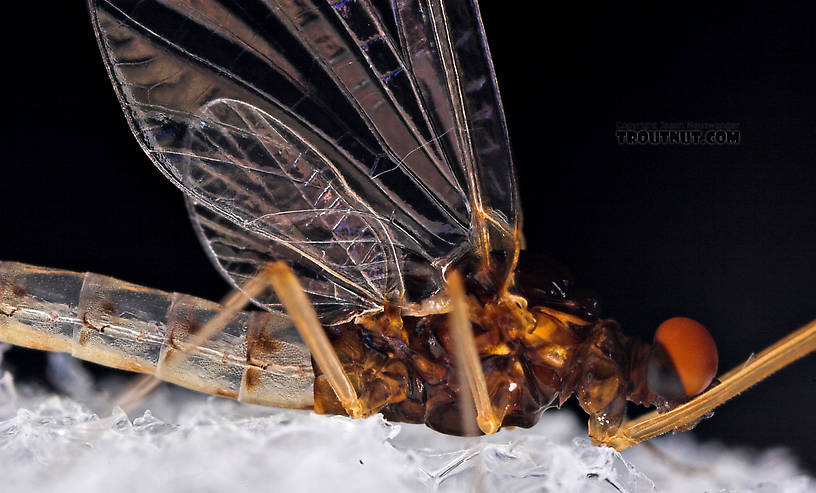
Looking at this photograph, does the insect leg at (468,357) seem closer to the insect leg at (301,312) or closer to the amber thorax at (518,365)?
the amber thorax at (518,365)

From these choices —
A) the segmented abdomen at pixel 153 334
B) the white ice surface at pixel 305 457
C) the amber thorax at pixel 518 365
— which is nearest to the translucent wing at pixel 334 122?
the amber thorax at pixel 518 365

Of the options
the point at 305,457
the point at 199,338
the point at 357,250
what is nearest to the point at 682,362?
the point at 357,250

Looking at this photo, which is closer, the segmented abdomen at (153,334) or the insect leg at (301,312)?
the insect leg at (301,312)

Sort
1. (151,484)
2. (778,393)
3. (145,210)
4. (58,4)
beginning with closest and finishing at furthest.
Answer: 1. (151,484)
2. (778,393)
3. (58,4)
4. (145,210)

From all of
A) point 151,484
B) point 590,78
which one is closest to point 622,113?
point 590,78

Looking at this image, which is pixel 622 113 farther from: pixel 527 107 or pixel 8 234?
pixel 8 234

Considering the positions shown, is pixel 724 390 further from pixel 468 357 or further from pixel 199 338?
pixel 199 338
